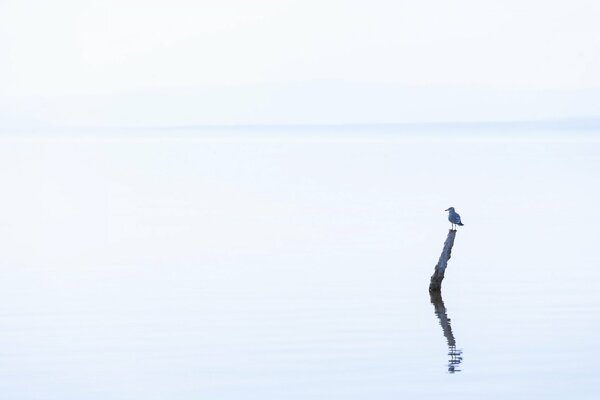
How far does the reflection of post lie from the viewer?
21516 mm

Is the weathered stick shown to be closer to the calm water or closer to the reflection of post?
the reflection of post

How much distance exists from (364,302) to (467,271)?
5626 millimetres

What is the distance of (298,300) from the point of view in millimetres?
28297

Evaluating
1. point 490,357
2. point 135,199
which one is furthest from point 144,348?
point 135,199

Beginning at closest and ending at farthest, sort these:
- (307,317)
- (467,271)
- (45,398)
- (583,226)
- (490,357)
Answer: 1. (45,398)
2. (490,357)
3. (307,317)
4. (467,271)
5. (583,226)

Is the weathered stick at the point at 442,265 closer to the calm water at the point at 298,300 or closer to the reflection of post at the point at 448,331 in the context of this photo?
the reflection of post at the point at 448,331

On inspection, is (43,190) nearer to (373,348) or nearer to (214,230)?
(214,230)

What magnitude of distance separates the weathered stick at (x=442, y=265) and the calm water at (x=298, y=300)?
1.54 feet

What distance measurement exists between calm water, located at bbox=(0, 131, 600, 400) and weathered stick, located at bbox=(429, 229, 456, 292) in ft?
1.54

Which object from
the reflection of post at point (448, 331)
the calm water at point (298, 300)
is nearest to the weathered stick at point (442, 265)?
the reflection of post at point (448, 331)

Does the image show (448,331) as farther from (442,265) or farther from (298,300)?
(298,300)

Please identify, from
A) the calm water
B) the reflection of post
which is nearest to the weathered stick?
the reflection of post

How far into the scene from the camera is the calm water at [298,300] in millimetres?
20547

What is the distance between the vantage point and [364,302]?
27.8 m
